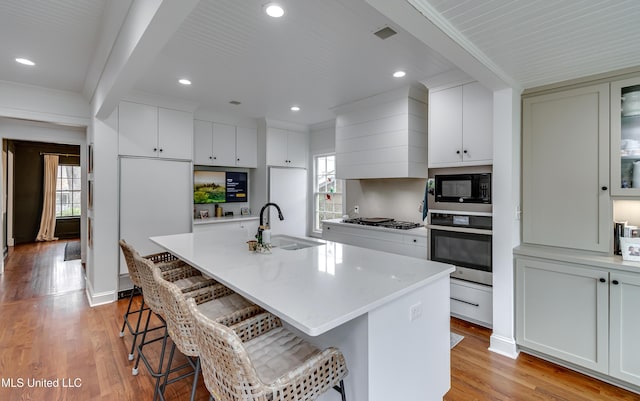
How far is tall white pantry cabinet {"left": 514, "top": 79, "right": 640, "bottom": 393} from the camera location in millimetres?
2023

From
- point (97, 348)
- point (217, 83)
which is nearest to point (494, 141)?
point (217, 83)

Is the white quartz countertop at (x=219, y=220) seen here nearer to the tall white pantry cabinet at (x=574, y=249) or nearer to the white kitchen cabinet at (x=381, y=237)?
the white kitchen cabinet at (x=381, y=237)

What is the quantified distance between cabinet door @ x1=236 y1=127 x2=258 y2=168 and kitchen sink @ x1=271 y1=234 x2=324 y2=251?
2.59 meters

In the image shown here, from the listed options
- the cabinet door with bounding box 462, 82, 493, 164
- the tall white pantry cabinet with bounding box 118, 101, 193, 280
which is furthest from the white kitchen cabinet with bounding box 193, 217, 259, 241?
the cabinet door with bounding box 462, 82, 493, 164

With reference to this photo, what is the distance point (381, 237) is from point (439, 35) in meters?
2.47

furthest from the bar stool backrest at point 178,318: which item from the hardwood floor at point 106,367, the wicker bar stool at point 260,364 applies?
the hardwood floor at point 106,367

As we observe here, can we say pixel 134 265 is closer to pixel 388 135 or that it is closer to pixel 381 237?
pixel 381 237

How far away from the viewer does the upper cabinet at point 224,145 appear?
185 inches

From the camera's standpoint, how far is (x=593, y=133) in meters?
2.21

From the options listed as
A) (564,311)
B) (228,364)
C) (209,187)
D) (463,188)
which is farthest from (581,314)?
(209,187)

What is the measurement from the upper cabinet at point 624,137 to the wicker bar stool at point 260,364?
2314 millimetres

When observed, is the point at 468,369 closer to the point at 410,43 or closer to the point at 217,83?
the point at 410,43

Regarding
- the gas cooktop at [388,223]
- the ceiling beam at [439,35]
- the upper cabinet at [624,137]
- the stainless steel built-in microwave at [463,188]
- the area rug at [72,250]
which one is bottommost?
the area rug at [72,250]

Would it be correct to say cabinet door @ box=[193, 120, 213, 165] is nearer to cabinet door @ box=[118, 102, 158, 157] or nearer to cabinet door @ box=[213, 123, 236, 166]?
cabinet door @ box=[213, 123, 236, 166]
